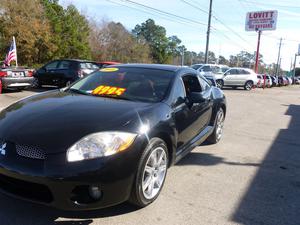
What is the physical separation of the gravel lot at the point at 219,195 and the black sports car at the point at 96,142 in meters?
0.26

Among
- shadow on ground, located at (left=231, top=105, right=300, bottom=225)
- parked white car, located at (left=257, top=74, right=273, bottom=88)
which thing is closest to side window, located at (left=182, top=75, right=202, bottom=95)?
shadow on ground, located at (left=231, top=105, right=300, bottom=225)

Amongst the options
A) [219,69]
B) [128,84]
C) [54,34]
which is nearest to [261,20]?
[219,69]

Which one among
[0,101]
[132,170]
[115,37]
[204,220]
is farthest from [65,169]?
[115,37]

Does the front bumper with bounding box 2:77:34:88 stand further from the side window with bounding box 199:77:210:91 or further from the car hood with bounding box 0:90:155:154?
the car hood with bounding box 0:90:155:154

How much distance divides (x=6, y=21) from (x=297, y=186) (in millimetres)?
31739

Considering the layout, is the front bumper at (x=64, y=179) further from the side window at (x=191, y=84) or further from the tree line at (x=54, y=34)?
the tree line at (x=54, y=34)

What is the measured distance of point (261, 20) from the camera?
3975cm

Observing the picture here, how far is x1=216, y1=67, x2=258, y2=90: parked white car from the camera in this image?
1019 inches

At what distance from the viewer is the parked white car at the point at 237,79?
25.9 metres

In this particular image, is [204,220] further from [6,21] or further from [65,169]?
[6,21]

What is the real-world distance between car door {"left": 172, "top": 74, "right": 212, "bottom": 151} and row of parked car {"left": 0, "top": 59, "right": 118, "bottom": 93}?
363 inches

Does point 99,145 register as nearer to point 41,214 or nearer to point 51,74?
point 41,214

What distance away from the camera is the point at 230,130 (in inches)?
319

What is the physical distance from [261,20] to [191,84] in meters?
38.0
